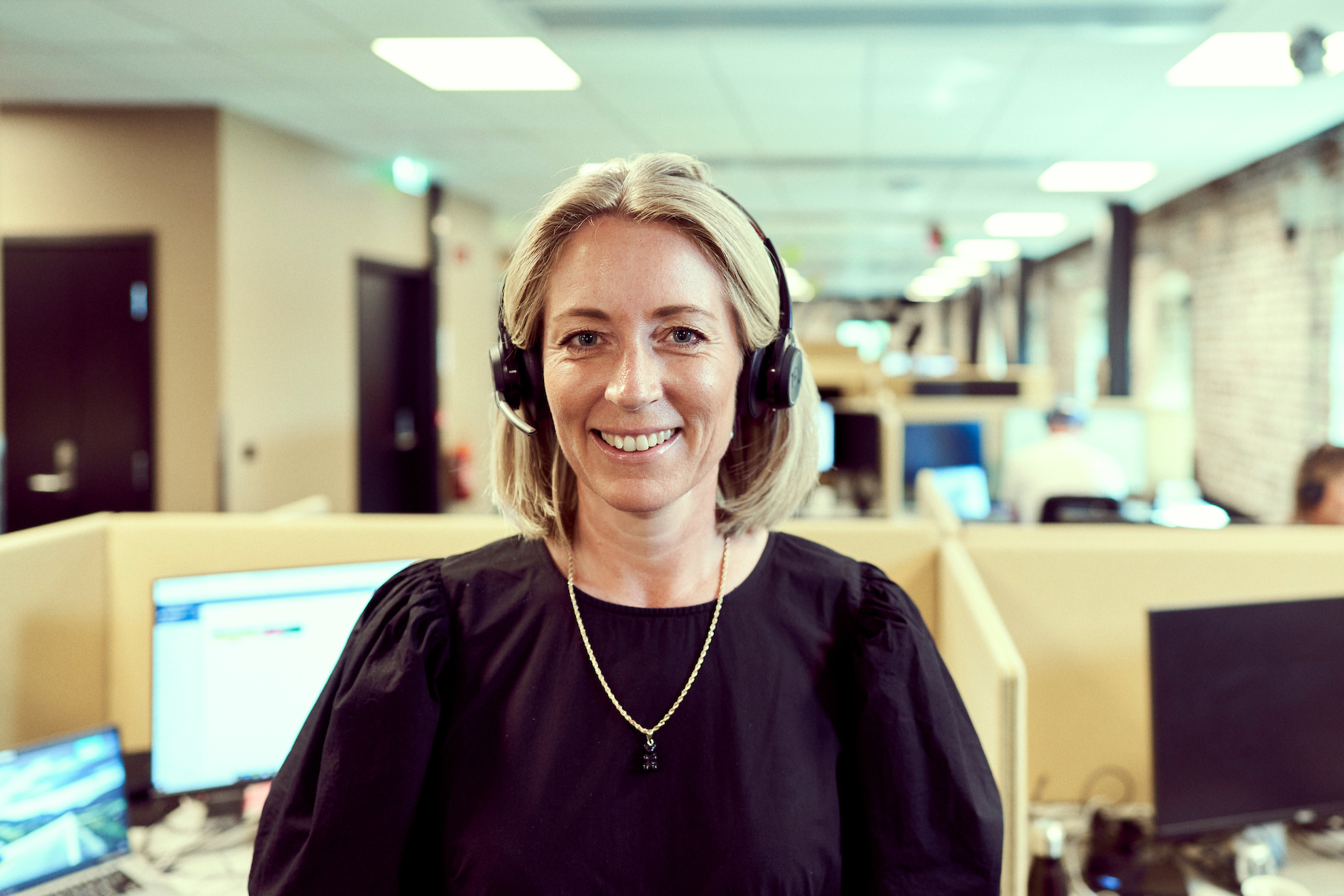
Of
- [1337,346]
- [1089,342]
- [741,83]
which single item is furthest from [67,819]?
[1089,342]

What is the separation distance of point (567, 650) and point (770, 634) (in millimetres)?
196

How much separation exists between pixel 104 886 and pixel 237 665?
0.33m

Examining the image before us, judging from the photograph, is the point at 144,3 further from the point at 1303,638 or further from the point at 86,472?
the point at 1303,638

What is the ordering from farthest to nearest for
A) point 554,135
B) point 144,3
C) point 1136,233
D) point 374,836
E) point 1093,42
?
point 1136,233 → point 554,135 → point 1093,42 → point 144,3 → point 374,836

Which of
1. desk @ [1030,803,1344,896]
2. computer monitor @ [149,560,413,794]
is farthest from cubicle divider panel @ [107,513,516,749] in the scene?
desk @ [1030,803,1344,896]

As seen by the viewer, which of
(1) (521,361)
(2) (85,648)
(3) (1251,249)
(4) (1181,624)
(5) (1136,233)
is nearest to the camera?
(1) (521,361)

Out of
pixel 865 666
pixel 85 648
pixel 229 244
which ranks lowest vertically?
pixel 85 648

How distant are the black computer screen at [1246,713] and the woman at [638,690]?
2.31ft

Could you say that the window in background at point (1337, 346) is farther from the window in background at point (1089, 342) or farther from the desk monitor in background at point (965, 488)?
the window in background at point (1089, 342)

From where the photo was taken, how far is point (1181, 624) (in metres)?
1.50

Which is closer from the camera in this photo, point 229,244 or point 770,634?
point 770,634

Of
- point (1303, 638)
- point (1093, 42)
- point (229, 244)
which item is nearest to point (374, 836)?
point (1303, 638)

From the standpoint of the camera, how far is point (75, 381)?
15.8 ft

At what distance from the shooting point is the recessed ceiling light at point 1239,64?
3.74 meters
